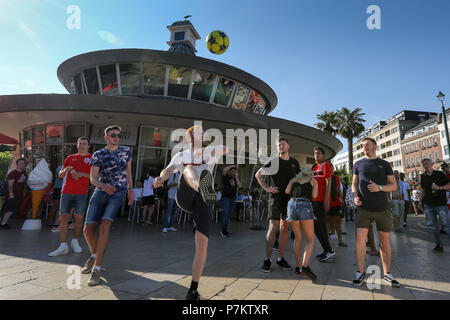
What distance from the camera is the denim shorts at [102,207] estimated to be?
334 centimetres

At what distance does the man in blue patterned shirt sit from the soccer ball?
11930 millimetres

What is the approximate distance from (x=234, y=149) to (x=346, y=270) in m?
10.8

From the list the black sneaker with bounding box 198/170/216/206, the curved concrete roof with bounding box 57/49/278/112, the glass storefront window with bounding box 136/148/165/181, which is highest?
the curved concrete roof with bounding box 57/49/278/112

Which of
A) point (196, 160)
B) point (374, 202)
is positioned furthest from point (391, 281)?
point (196, 160)

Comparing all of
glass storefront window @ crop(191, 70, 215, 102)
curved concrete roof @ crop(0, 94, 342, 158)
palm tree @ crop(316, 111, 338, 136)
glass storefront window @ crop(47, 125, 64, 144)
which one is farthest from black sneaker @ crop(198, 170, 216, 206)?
palm tree @ crop(316, 111, 338, 136)

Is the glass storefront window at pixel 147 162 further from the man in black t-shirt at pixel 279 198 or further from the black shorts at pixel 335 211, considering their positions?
the man in black t-shirt at pixel 279 198

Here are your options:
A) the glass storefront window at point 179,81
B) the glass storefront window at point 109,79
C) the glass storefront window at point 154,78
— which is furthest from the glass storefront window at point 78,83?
the glass storefront window at point 179,81

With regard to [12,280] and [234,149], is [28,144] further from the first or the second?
[12,280]

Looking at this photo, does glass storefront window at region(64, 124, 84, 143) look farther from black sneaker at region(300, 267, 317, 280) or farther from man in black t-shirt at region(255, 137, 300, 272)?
black sneaker at region(300, 267, 317, 280)

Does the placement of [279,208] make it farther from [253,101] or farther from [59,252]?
[253,101]

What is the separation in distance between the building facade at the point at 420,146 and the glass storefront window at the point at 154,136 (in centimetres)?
5216

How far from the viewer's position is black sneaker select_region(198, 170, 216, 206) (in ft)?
8.57

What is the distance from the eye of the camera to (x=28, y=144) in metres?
13.7
